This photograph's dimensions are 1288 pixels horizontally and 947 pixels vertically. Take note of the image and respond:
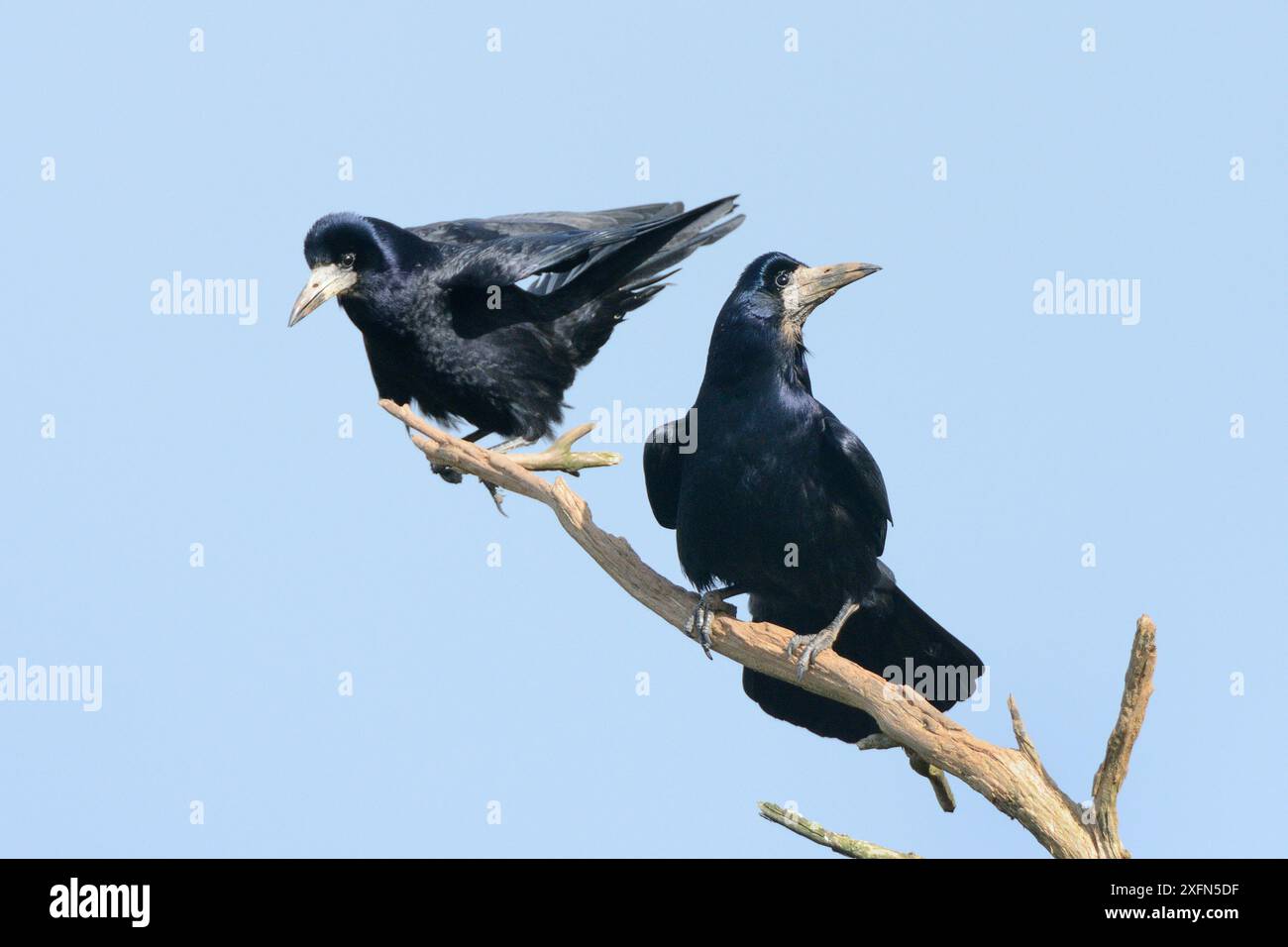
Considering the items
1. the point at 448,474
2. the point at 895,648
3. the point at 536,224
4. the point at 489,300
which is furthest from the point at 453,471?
the point at 895,648

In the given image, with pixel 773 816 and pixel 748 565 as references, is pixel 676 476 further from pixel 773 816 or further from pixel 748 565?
pixel 773 816

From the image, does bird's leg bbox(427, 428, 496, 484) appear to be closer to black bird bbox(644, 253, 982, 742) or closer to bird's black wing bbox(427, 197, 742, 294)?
bird's black wing bbox(427, 197, 742, 294)

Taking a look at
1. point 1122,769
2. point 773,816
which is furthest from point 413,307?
point 1122,769

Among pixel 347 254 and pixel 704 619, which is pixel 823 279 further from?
pixel 347 254

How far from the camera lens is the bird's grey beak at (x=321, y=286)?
33.9ft

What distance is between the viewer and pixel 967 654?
9.10 meters

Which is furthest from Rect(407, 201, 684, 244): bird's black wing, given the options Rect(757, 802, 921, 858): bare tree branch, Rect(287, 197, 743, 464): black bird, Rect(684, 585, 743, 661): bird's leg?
Rect(757, 802, 921, 858): bare tree branch

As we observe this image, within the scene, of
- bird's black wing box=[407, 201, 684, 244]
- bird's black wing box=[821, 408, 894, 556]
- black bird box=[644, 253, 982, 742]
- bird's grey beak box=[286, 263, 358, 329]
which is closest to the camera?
black bird box=[644, 253, 982, 742]

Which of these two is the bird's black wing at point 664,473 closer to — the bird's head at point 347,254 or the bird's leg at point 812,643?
the bird's leg at point 812,643

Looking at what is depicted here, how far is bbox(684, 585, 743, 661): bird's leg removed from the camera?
353 inches

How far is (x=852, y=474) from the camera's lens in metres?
9.12

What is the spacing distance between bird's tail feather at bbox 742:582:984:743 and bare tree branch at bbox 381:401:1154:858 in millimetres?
338

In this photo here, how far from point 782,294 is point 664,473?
3.98ft

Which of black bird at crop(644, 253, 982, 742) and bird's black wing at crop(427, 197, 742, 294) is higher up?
bird's black wing at crop(427, 197, 742, 294)
